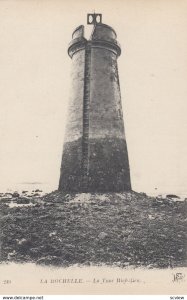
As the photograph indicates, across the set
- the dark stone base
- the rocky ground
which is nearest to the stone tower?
the dark stone base

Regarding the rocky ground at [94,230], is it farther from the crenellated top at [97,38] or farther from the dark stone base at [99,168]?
the crenellated top at [97,38]

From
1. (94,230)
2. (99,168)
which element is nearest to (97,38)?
(99,168)

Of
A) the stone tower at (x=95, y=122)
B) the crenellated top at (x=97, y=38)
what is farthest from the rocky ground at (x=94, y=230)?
the crenellated top at (x=97, y=38)

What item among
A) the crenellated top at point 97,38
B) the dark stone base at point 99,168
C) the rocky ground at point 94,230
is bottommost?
the rocky ground at point 94,230

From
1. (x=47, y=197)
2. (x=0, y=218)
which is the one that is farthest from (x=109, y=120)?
(x=0, y=218)

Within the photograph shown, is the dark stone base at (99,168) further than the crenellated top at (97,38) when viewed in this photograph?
No

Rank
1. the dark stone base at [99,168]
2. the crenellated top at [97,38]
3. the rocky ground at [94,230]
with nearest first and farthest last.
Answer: the rocky ground at [94,230]
the dark stone base at [99,168]
the crenellated top at [97,38]

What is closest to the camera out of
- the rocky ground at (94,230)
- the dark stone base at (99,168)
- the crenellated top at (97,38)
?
the rocky ground at (94,230)

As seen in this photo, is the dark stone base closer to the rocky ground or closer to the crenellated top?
the rocky ground

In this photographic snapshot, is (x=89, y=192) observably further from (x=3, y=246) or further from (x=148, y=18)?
(x=148, y=18)
